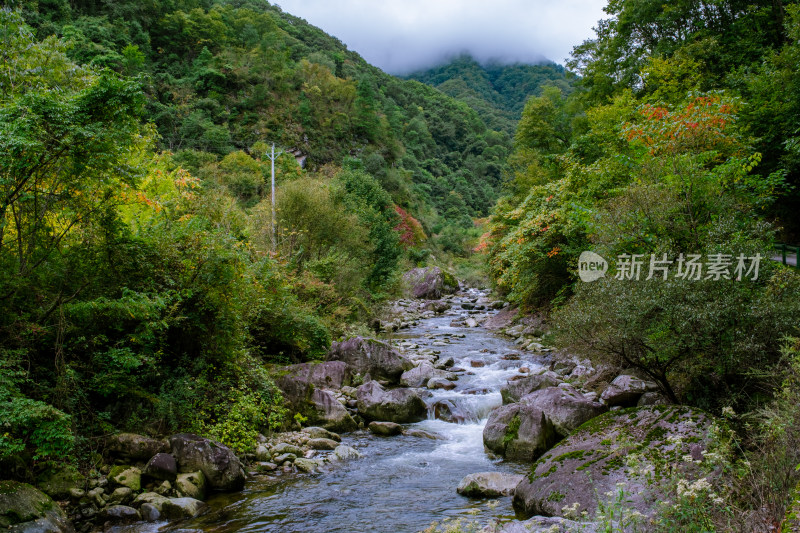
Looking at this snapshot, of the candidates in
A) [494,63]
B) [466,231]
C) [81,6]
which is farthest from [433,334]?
[494,63]

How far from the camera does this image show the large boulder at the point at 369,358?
13.3m

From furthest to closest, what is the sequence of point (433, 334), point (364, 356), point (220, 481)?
point (433, 334)
point (364, 356)
point (220, 481)

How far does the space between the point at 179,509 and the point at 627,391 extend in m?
7.64

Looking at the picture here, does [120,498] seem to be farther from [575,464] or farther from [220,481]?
[575,464]

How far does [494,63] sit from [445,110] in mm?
72241

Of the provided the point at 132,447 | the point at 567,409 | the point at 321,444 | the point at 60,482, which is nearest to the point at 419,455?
the point at 321,444

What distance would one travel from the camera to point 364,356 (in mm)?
13453

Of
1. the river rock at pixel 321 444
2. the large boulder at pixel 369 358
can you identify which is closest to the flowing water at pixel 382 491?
the river rock at pixel 321 444

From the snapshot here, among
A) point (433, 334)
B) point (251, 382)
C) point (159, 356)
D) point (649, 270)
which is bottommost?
point (433, 334)

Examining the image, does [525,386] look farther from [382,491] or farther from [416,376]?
[382,491]

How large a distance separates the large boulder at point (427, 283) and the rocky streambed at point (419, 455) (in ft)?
67.7

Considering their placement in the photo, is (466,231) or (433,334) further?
(466,231)

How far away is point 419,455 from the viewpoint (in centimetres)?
893

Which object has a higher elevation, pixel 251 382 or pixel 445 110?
pixel 445 110
